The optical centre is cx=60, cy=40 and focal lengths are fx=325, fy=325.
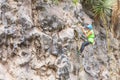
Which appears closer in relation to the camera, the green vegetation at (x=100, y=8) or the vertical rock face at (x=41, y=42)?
the vertical rock face at (x=41, y=42)

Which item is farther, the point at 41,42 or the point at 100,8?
the point at 100,8

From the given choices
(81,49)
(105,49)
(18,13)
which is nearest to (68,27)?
(81,49)

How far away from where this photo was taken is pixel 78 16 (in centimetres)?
1040

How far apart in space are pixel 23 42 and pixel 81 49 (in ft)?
6.93

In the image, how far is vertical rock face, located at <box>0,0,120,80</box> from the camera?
8109 mm

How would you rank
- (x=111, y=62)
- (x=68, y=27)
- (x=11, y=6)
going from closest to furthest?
(x=11, y=6) < (x=68, y=27) < (x=111, y=62)

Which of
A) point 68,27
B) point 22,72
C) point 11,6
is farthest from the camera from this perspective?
point 68,27

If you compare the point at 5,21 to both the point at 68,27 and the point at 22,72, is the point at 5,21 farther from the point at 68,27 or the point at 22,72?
the point at 68,27

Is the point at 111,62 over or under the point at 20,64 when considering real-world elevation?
under

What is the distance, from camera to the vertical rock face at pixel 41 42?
811 centimetres

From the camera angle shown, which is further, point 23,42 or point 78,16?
point 78,16

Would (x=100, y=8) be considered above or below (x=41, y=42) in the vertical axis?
above

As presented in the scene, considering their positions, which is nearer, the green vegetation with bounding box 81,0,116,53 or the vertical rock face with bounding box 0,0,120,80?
the vertical rock face with bounding box 0,0,120,80

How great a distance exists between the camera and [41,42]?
8.63 meters
